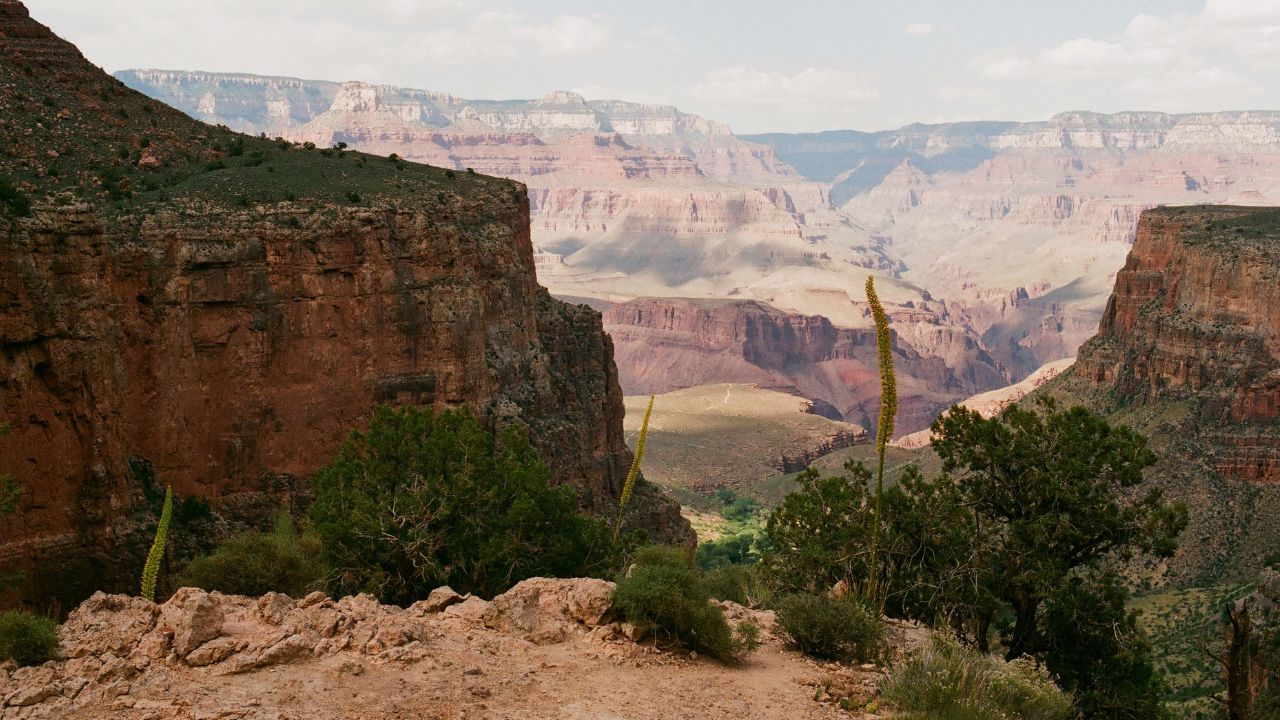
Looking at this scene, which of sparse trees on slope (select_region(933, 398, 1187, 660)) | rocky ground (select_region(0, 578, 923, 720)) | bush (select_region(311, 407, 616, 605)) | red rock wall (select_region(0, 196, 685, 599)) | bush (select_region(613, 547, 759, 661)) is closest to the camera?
rocky ground (select_region(0, 578, 923, 720))

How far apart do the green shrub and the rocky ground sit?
447 cm

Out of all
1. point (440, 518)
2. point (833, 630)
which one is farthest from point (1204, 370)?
point (833, 630)

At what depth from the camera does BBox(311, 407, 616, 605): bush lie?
97.8 feet

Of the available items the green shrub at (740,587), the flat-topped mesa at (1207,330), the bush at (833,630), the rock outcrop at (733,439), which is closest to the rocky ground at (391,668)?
the bush at (833,630)

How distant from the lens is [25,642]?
20.1 metres

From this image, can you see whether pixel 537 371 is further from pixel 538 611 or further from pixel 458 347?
pixel 538 611

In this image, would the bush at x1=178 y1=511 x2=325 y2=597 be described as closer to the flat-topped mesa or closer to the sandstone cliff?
the sandstone cliff

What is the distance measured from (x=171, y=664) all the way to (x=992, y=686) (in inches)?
497

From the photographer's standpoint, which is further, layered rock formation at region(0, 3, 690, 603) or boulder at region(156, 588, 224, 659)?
layered rock formation at region(0, 3, 690, 603)

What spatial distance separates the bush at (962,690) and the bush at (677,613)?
2879 millimetres

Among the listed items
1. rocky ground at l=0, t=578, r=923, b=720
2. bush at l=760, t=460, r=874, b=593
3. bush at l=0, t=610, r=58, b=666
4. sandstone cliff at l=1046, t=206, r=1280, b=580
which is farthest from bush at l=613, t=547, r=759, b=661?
sandstone cliff at l=1046, t=206, r=1280, b=580

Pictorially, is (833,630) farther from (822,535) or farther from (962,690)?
(822,535)

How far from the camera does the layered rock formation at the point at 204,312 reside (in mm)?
37938

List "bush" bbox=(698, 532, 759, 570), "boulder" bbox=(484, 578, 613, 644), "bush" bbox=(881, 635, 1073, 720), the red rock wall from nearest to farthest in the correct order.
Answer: "bush" bbox=(881, 635, 1073, 720), "boulder" bbox=(484, 578, 613, 644), the red rock wall, "bush" bbox=(698, 532, 759, 570)
